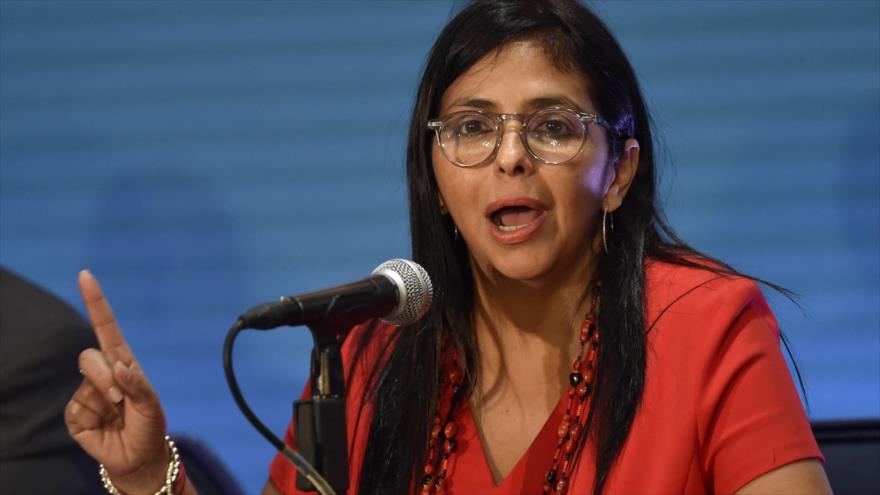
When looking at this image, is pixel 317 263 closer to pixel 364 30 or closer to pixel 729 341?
pixel 364 30

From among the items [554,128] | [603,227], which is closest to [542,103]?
[554,128]

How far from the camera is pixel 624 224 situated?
2295 millimetres

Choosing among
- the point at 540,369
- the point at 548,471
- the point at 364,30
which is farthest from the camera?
the point at 364,30

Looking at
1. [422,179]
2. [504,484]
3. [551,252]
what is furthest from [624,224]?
[504,484]

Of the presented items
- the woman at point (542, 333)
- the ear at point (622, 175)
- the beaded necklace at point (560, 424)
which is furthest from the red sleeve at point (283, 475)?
the ear at point (622, 175)

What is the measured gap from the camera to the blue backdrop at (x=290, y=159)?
2924 millimetres

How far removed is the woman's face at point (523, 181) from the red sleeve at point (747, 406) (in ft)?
1.06

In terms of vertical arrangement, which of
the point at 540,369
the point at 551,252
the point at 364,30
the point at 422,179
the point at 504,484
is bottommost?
the point at 504,484

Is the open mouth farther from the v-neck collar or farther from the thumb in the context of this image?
the thumb

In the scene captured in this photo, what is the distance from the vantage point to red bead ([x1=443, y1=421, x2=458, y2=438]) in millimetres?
2238

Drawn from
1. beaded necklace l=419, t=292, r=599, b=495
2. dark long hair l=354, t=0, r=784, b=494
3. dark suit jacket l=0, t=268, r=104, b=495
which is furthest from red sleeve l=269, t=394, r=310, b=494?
dark suit jacket l=0, t=268, r=104, b=495

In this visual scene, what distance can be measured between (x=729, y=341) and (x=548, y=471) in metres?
0.40

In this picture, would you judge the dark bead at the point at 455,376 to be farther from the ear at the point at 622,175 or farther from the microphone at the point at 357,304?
the microphone at the point at 357,304

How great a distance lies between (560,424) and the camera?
2158 millimetres
